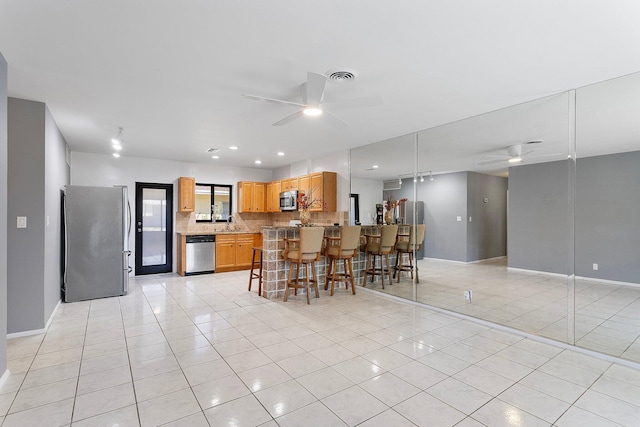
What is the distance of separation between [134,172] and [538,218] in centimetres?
778

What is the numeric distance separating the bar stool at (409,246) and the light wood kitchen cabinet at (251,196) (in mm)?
3954

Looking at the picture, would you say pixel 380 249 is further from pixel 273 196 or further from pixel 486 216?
pixel 273 196

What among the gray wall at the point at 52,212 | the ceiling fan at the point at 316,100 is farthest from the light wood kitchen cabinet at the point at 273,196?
the ceiling fan at the point at 316,100

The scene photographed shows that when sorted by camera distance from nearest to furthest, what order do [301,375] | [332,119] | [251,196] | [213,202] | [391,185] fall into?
[301,375]
[332,119]
[391,185]
[213,202]
[251,196]

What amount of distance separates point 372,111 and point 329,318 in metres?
2.61

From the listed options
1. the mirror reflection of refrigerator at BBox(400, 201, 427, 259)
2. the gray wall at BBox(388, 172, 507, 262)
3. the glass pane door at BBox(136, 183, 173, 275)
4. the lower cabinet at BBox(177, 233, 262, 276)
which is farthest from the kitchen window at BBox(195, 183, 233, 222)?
the mirror reflection of refrigerator at BBox(400, 201, 427, 259)

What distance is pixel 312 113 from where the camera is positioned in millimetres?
3086

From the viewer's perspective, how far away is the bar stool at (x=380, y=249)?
5.29 metres

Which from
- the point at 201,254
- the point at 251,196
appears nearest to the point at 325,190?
the point at 251,196

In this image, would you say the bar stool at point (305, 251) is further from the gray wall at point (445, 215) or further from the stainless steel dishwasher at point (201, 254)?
the stainless steel dishwasher at point (201, 254)

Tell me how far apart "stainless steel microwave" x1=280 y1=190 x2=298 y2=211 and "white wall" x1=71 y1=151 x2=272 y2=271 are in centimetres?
145

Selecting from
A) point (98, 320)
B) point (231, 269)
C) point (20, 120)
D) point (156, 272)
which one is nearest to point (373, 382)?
point (98, 320)

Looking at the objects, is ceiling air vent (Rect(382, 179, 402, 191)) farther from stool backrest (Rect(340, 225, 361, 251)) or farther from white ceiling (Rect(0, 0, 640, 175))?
white ceiling (Rect(0, 0, 640, 175))

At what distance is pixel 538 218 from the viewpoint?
5070 mm
